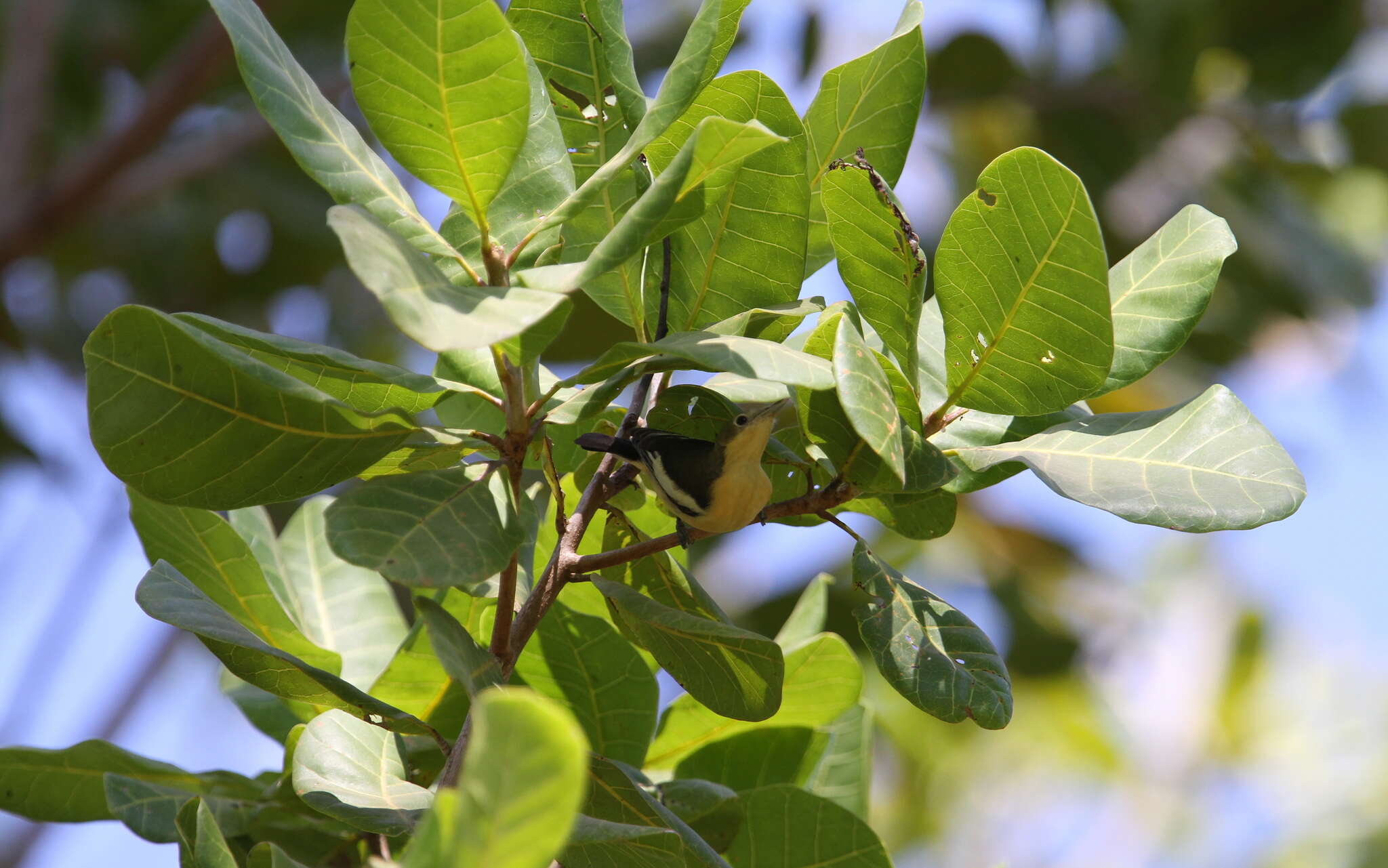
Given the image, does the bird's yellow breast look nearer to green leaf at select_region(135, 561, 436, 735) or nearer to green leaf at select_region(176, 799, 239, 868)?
green leaf at select_region(135, 561, 436, 735)

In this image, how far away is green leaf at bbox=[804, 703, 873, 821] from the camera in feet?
4.73

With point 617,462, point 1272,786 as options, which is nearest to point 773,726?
point 617,462

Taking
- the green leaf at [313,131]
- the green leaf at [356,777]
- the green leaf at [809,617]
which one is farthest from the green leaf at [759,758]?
the green leaf at [313,131]

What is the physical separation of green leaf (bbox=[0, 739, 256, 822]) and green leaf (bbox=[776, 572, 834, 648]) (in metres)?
0.65

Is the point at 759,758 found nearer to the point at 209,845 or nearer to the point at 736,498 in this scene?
the point at 736,498

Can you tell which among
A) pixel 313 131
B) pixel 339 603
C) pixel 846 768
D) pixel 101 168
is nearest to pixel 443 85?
pixel 313 131

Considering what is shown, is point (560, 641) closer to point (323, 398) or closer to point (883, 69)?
point (323, 398)

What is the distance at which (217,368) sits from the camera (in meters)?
0.88

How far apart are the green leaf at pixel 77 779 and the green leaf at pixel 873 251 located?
0.82m

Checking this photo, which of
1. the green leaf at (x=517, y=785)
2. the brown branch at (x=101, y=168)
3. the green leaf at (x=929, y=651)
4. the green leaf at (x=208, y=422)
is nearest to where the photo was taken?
the green leaf at (x=517, y=785)

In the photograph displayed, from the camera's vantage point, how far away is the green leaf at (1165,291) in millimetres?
1048

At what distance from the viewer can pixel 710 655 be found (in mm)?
993

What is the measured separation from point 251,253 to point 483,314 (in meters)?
4.35

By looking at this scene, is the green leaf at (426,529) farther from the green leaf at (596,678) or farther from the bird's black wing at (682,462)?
the green leaf at (596,678)
